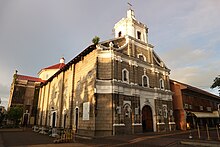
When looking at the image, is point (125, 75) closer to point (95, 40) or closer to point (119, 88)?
point (119, 88)

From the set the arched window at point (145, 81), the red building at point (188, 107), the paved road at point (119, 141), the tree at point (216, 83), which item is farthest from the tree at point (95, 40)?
the tree at point (216, 83)

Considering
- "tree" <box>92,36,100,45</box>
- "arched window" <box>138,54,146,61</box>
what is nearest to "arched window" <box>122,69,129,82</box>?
"arched window" <box>138,54,146,61</box>

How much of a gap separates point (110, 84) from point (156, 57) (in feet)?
41.7

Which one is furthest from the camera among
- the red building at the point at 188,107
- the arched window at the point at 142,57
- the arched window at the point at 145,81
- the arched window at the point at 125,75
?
the red building at the point at 188,107

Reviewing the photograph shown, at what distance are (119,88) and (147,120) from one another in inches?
278

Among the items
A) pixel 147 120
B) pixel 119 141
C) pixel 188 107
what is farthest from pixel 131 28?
pixel 119 141

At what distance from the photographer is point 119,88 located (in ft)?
62.5

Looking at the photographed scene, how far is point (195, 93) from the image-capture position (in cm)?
3123

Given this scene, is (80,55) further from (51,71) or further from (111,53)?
(51,71)

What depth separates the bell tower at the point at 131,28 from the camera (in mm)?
24766

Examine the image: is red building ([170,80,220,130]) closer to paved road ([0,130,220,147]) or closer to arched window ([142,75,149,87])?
arched window ([142,75,149,87])

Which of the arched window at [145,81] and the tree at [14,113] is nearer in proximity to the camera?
the arched window at [145,81]

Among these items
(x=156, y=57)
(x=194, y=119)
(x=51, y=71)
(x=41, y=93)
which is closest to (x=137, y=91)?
(x=156, y=57)

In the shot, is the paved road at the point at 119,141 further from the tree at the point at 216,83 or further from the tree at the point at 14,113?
the tree at the point at 14,113
